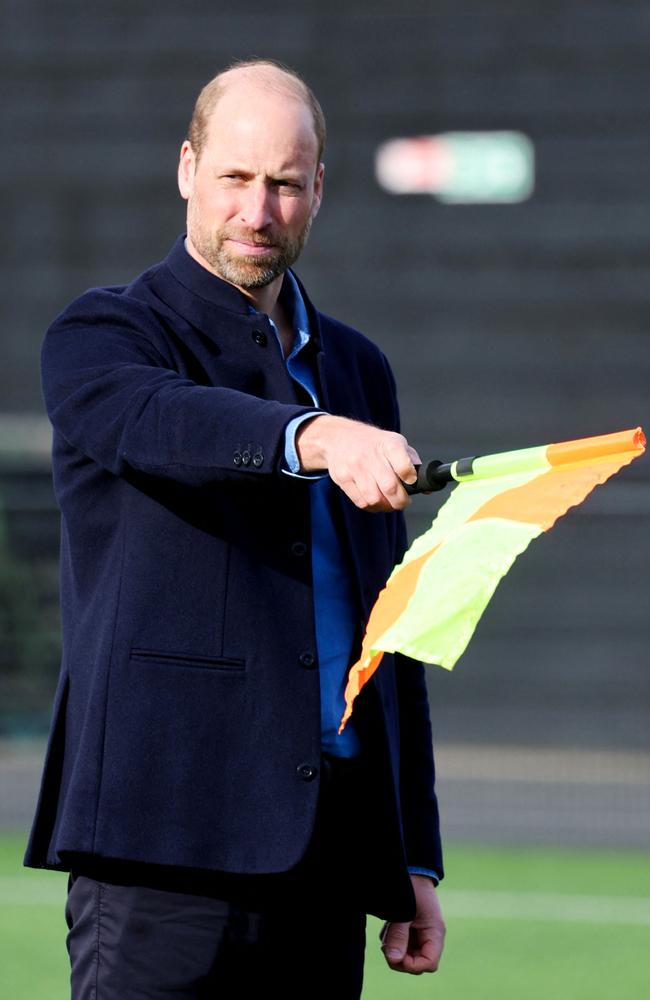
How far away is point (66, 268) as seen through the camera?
40.3ft

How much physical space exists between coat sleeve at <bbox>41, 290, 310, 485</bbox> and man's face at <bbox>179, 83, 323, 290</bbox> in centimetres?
16

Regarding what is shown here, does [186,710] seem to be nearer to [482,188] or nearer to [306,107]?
[306,107]

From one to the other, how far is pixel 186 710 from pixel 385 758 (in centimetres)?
34

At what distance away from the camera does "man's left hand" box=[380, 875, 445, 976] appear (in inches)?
118

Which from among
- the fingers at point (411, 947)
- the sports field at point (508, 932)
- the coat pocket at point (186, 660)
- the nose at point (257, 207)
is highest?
the nose at point (257, 207)

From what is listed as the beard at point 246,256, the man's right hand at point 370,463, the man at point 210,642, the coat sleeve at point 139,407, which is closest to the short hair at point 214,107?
the man at point 210,642

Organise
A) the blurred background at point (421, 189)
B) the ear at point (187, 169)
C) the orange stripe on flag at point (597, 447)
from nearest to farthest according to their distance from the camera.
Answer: the orange stripe on flag at point (597, 447), the ear at point (187, 169), the blurred background at point (421, 189)

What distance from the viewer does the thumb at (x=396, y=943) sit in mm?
3008

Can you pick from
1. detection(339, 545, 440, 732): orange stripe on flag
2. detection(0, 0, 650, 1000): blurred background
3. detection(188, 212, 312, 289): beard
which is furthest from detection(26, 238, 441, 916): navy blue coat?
detection(0, 0, 650, 1000): blurred background

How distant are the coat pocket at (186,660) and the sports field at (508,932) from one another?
3.42m

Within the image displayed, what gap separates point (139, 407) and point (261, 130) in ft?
1.57

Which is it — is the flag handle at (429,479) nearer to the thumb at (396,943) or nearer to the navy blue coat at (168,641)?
the navy blue coat at (168,641)

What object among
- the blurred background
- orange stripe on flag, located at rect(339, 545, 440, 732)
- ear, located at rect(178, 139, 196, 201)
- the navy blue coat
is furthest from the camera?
the blurred background

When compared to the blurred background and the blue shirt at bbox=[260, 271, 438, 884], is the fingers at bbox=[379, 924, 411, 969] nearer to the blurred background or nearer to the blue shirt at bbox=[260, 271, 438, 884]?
the blue shirt at bbox=[260, 271, 438, 884]
